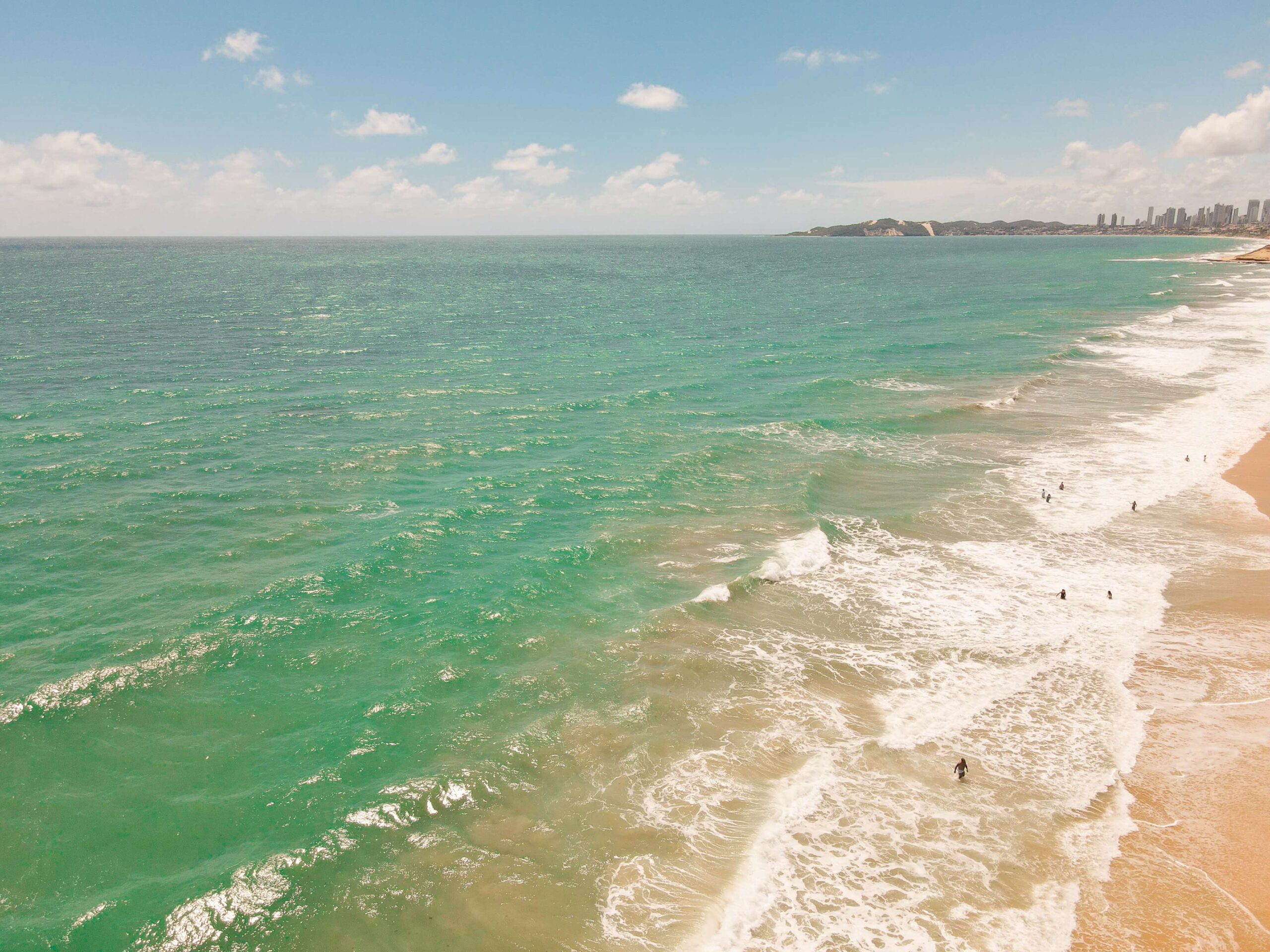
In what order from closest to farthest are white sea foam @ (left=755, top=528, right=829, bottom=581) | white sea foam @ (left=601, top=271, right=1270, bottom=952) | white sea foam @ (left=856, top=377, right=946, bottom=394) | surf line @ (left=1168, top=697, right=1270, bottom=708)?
white sea foam @ (left=601, top=271, right=1270, bottom=952), surf line @ (left=1168, top=697, right=1270, bottom=708), white sea foam @ (left=755, top=528, right=829, bottom=581), white sea foam @ (left=856, top=377, right=946, bottom=394)

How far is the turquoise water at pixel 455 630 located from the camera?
16281mm

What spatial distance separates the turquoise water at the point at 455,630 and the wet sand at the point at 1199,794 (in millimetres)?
1419

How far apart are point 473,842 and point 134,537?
23.0 meters

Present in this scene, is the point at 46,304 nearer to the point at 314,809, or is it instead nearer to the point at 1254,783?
the point at 314,809

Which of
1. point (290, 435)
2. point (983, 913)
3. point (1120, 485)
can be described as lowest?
point (983, 913)

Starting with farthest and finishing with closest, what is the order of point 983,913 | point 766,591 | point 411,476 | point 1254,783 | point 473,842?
point 411,476, point 766,591, point 1254,783, point 473,842, point 983,913

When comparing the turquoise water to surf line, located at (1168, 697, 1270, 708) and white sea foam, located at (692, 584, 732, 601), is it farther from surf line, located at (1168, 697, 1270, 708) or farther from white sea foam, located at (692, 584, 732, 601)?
surf line, located at (1168, 697, 1270, 708)

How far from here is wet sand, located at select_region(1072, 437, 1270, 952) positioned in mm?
15336

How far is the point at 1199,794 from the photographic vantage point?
18828mm

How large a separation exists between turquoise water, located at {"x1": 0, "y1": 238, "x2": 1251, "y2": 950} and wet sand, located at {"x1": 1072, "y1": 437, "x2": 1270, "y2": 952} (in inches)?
55.9

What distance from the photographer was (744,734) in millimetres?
21156

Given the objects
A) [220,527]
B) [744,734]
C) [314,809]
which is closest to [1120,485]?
[744,734]

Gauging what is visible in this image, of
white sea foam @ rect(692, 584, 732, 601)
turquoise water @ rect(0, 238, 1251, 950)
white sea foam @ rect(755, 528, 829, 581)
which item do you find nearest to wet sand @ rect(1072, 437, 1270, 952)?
turquoise water @ rect(0, 238, 1251, 950)

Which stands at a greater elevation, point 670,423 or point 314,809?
point 670,423
